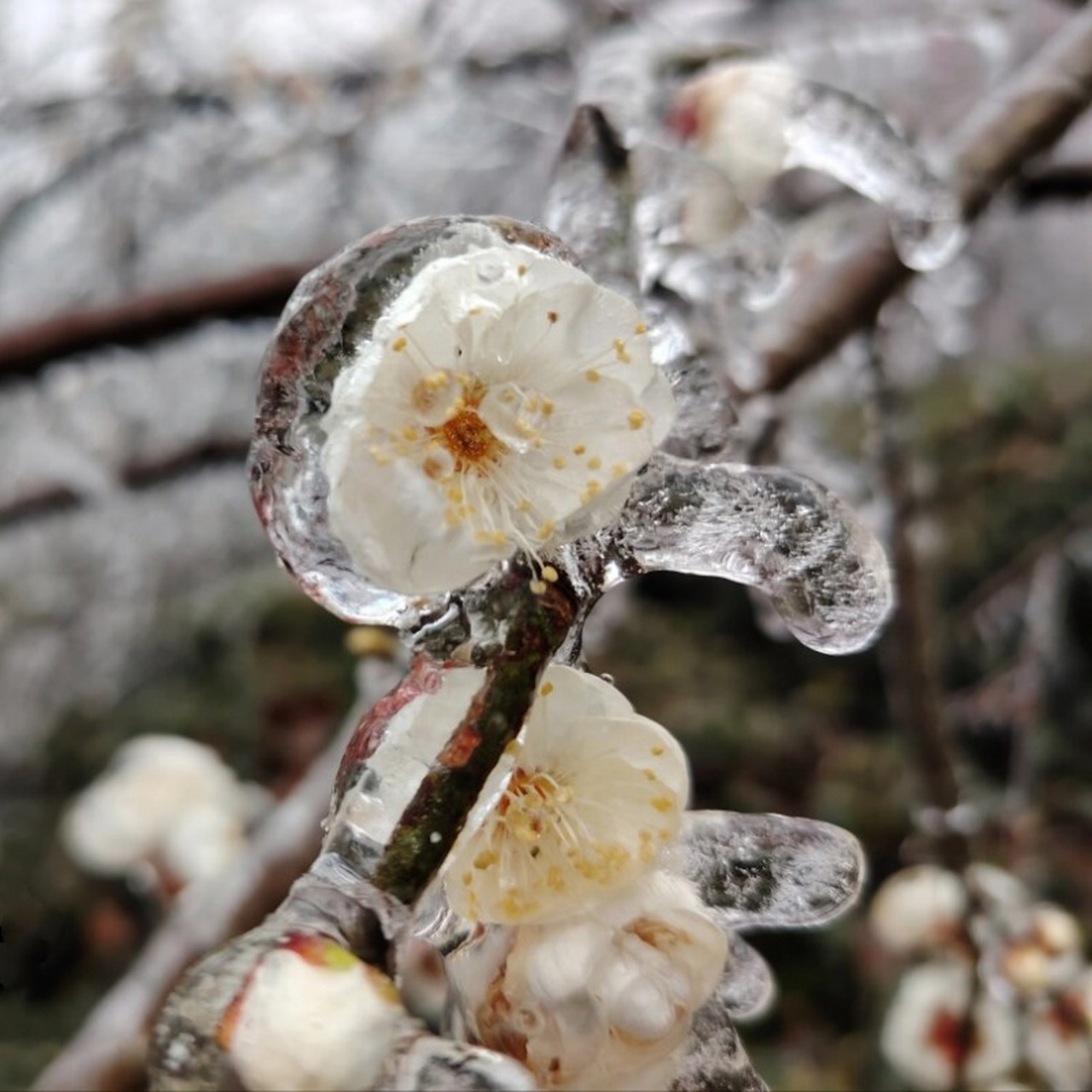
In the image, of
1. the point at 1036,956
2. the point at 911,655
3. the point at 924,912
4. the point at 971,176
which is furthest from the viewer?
the point at 924,912

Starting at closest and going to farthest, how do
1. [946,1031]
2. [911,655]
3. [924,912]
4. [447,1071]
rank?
[447,1071] → [911,655] → [924,912] → [946,1031]

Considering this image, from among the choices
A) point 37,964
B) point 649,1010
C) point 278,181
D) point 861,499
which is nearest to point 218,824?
point 37,964

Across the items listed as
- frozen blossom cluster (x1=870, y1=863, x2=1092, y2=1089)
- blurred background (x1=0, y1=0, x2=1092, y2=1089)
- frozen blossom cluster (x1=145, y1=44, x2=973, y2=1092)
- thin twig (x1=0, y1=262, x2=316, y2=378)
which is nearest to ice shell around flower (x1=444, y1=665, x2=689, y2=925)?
frozen blossom cluster (x1=145, y1=44, x2=973, y2=1092)

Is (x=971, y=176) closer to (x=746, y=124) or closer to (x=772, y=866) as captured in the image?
(x=746, y=124)

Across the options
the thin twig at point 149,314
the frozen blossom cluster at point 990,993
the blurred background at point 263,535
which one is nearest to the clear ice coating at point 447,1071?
the thin twig at point 149,314

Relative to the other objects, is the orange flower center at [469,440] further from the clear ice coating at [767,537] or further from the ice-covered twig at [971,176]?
the ice-covered twig at [971,176]

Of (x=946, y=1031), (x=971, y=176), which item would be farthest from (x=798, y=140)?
(x=946, y=1031)
